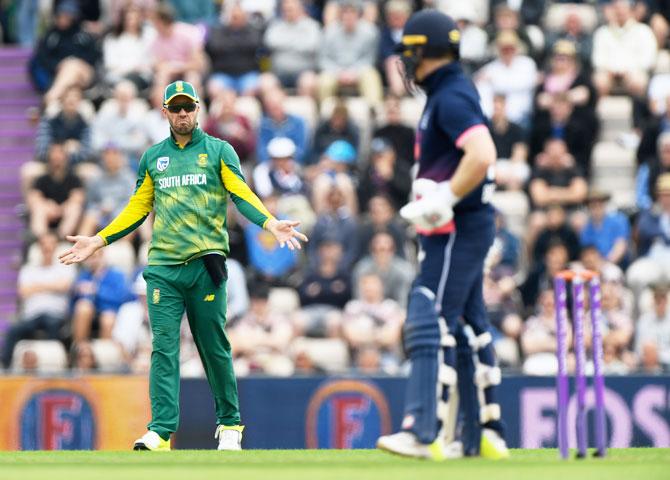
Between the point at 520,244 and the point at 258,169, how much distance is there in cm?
324

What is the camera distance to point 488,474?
8.34 m

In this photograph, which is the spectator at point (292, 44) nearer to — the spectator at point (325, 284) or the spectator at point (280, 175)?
the spectator at point (280, 175)

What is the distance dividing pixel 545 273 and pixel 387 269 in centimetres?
174

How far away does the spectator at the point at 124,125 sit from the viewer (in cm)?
2052

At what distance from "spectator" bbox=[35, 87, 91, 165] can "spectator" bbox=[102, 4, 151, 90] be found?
3.43 ft

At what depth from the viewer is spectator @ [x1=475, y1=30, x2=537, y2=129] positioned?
20.6 m

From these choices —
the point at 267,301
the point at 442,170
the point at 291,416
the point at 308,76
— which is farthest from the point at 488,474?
the point at 308,76

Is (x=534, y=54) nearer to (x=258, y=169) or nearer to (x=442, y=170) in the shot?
(x=258, y=169)

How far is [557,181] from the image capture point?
1955 centimetres

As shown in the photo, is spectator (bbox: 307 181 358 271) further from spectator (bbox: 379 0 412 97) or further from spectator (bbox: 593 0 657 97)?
spectator (bbox: 593 0 657 97)

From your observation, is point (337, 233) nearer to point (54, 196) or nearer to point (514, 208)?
point (514, 208)

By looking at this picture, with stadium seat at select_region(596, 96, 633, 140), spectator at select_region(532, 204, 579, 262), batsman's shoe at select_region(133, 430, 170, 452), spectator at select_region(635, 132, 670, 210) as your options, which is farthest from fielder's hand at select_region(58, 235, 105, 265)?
stadium seat at select_region(596, 96, 633, 140)

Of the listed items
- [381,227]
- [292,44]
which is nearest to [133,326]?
[381,227]

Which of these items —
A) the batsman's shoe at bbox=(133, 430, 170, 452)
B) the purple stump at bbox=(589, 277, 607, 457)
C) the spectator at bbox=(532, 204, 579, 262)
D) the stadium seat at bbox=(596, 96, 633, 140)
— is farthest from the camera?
the stadium seat at bbox=(596, 96, 633, 140)
